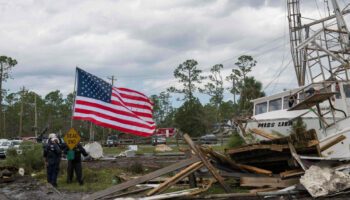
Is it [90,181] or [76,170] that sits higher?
[76,170]

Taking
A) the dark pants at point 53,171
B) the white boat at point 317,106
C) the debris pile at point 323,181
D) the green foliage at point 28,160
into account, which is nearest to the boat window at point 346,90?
the white boat at point 317,106

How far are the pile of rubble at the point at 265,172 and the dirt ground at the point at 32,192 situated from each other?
62.2 inches

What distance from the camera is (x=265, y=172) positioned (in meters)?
8.99

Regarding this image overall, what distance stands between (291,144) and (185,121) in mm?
35321

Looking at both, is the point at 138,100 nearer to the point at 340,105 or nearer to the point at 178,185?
the point at 178,185

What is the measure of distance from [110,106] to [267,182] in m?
6.34

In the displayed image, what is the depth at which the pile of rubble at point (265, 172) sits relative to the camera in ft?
25.6

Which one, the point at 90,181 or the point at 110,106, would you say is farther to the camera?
the point at 110,106

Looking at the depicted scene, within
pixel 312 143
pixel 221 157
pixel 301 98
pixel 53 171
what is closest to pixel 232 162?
A: pixel 221 157

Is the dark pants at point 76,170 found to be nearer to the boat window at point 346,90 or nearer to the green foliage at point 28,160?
the green foliage at point 28,160

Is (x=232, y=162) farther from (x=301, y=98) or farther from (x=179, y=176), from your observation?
(x=301, y=98)

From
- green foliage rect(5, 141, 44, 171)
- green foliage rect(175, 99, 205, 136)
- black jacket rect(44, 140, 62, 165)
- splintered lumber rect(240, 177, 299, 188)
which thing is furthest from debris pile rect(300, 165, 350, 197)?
green foliage rect(175, 99, 205, 136)

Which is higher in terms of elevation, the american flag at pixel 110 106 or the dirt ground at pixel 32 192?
the american flag at pixel 110 106

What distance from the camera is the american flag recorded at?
467 inches
